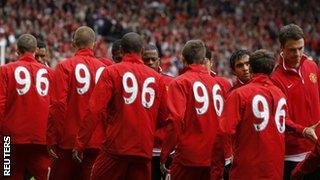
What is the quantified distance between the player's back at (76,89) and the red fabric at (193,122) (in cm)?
122

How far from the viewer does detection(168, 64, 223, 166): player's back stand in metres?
9.58

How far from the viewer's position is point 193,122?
9.64 m

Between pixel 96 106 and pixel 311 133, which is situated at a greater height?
pixel 96 106

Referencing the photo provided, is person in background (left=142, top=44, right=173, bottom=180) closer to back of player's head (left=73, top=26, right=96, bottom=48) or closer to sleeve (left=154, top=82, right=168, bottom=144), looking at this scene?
sleeve (left=154, top=82, right=168, bottom=144)

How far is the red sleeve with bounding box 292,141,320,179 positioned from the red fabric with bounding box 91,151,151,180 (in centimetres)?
169

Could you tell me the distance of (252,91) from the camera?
334 inches

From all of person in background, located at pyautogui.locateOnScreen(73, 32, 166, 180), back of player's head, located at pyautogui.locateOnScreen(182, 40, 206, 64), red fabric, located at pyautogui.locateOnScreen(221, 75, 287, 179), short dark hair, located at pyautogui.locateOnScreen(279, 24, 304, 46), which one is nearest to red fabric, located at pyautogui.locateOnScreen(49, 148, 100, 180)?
person in background, located at pyautogui.locateOnScreen(73, 32, 166, 180)

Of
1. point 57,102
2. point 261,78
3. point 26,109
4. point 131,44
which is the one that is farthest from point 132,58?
point 26,109

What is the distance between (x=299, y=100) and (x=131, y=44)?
1866mm

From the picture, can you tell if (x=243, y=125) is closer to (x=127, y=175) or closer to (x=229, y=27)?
(x=127, y=175)

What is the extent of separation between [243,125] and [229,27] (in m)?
21.7

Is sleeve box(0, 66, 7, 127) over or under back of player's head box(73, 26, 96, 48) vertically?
under

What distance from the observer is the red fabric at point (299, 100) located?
923cm

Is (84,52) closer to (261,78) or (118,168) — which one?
(118,168)
